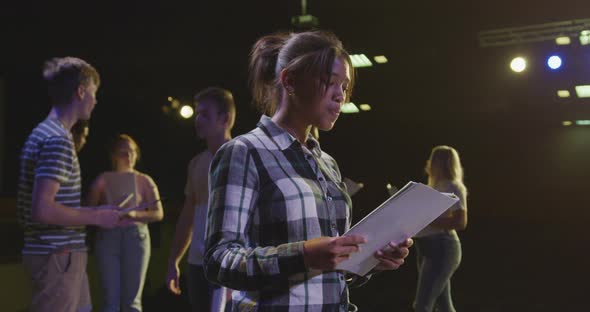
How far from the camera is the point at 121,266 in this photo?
3.33 metres

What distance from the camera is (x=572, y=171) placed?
1390 centimetres

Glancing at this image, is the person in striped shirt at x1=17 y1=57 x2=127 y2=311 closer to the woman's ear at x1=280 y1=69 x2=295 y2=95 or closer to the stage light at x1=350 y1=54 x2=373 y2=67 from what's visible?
the woman's ear at x1=280 y1=69 x2=295 y2=95

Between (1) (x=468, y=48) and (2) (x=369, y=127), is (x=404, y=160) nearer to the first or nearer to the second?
(2) (x=369, y=127)

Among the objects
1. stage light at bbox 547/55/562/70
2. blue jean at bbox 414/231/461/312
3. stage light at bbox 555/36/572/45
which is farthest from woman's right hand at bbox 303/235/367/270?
stage light at bbox 547/55/562/70

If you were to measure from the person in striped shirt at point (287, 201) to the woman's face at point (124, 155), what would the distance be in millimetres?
2903

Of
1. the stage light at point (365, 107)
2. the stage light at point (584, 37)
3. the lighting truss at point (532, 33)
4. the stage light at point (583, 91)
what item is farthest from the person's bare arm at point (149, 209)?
the stage light at point (365, 107)

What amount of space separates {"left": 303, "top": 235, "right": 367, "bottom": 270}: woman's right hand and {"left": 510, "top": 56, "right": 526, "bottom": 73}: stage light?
8226mm

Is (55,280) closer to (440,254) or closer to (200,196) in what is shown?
(200,196)

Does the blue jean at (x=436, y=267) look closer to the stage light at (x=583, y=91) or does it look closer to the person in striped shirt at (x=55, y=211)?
the person in striped shirt at (x=55, y=211)

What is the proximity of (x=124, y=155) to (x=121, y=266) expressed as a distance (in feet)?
3.02

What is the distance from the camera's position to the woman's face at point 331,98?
1132mm

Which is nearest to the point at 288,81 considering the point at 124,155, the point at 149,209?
the point at 149,209

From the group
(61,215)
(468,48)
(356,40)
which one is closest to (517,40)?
(356,40)

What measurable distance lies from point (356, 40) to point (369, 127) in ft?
20.6
